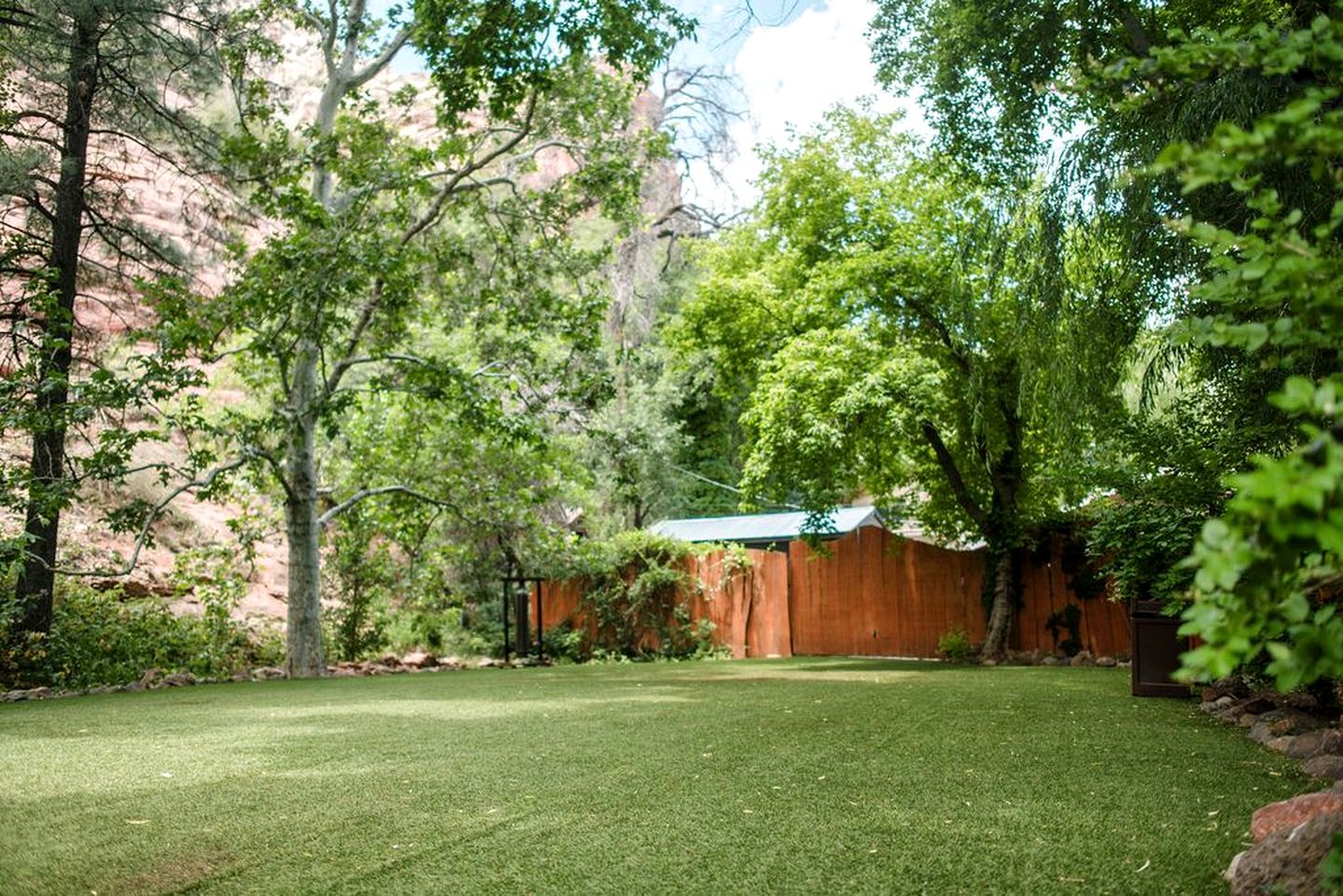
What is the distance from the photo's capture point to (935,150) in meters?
8.02

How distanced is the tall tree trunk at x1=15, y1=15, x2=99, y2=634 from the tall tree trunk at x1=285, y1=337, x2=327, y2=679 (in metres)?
2.09

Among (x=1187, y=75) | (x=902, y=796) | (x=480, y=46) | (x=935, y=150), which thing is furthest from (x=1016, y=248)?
(x=1187, y=75)

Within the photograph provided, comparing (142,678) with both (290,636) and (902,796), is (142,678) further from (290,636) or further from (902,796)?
(902,796)

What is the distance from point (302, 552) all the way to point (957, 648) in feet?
25.0

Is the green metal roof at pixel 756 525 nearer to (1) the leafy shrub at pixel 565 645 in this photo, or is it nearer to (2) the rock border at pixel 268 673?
(1) the leafy shrub at pixel 565 645

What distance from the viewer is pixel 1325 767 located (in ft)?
11.3

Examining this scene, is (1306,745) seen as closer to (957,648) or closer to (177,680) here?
(957,648)

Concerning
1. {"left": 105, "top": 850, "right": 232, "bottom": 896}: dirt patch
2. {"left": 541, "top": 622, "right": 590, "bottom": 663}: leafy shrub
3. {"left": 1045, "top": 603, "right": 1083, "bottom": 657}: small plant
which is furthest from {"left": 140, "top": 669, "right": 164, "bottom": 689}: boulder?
{"left": 1045, "top": 603, "right": 1083, "bottom": 657}: small plant

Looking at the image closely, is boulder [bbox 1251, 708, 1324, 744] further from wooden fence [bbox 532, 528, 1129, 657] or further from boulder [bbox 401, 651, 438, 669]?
boulder [bbox 401, 651, 438, 669]

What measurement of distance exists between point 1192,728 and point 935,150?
16.2ft

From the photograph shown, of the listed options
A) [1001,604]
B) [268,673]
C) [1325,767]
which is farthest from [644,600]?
[1325,767]

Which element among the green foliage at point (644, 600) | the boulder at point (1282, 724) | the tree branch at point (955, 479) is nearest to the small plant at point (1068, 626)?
the tree branch at point (955, 479)

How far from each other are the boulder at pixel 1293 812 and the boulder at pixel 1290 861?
0.17 metres

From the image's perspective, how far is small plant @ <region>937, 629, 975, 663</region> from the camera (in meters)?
12.2
